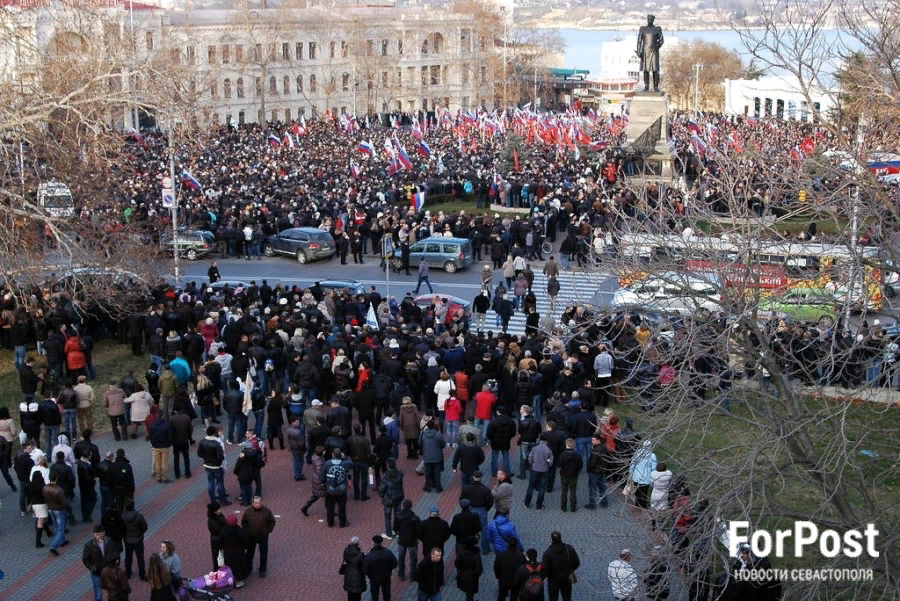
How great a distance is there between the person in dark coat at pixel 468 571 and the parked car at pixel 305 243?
24.3 m

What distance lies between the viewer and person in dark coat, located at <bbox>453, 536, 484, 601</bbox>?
45.8ft

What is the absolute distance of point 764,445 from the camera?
430 inches

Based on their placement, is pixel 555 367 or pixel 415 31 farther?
pixel 415 31

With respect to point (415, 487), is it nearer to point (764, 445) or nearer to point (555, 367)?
point (555, 367)

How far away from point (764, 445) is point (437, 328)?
52.5ft

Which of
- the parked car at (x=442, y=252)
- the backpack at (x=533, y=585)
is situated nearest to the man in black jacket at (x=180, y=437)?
the backpack at (x=533, y=585)

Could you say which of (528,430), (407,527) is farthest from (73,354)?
(407,527)

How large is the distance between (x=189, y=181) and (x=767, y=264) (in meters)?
30.9

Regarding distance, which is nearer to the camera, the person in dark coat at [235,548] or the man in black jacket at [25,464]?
the person in dark coat at [235,548]

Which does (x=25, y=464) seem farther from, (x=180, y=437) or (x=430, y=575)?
(x=430, y=575)

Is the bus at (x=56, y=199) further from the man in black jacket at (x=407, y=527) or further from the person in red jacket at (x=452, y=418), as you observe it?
the man in black jacket at (x=407, y=527)

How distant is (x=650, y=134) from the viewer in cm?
4547

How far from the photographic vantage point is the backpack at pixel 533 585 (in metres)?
13.0

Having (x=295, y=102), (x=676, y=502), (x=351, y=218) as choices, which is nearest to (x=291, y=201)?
(x=351, y=218)
